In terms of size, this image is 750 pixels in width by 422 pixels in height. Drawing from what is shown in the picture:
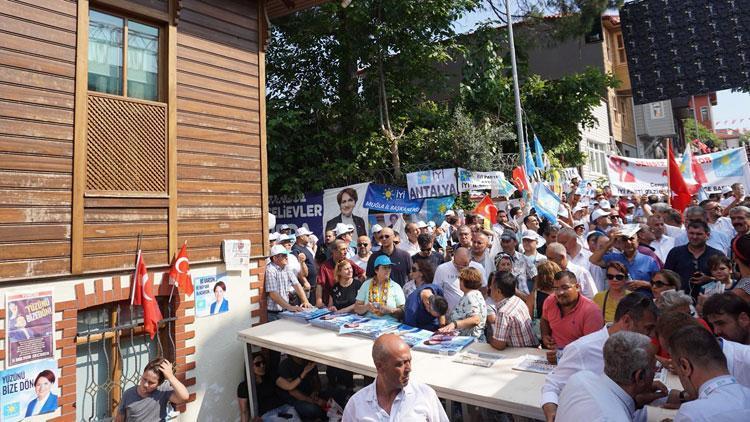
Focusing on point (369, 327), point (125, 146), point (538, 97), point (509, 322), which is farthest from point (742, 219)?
point (538, 97)

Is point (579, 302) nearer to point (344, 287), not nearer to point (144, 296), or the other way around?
point (344, 287)

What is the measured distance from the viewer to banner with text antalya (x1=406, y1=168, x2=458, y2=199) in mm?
13906

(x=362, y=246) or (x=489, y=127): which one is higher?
(x=489, y=127)

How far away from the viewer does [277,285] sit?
730 cm

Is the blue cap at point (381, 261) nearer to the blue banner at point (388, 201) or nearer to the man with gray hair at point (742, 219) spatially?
the man with gray hair at point (742, 219)

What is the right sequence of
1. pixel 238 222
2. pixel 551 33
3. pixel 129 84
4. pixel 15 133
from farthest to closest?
pixel 551 33 < pixel 238 222 < pixel 129 84 < pixel 15 133

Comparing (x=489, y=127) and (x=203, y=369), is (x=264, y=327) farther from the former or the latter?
(x=489, y=127)

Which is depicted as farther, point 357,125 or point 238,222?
point 357,125

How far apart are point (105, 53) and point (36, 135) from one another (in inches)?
53.4

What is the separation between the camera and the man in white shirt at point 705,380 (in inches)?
89.4

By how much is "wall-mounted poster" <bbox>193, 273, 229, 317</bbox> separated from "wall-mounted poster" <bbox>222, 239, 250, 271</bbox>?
0.19 m

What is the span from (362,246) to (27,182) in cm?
468

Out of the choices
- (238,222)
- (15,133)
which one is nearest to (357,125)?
(238,222)

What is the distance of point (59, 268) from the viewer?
531 centimetres
